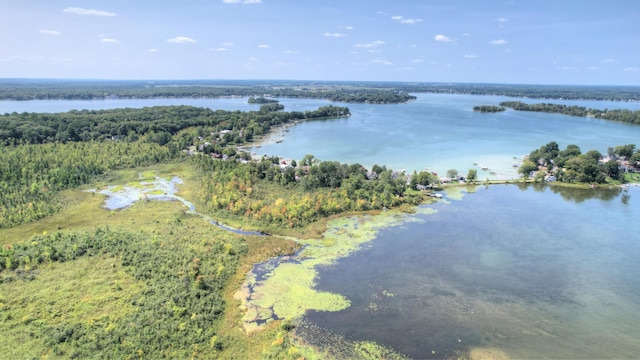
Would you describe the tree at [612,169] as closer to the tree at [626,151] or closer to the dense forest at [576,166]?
the dense forest at [576,166]

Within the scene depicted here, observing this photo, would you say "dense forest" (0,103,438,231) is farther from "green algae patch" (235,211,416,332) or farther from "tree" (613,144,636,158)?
"tree" (613,144,636,158)

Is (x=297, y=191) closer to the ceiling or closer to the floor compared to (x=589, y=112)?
closer to the floor

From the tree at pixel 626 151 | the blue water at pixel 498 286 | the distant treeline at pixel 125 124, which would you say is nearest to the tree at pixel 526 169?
the blue water at pixel 498 286

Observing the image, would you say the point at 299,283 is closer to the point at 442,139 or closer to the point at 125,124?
the point at 442,139

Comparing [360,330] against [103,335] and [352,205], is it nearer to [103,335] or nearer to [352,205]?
[103,335]

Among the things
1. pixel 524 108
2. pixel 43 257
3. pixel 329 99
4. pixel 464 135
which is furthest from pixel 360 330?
pixel 329 99

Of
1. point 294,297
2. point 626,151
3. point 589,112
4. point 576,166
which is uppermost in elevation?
point 589,112

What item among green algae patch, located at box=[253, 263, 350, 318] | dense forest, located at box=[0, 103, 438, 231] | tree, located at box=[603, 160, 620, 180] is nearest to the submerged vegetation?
dense forest, located at box=[0, 103, 438, 231]

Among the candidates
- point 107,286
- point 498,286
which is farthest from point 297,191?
point 498,286
